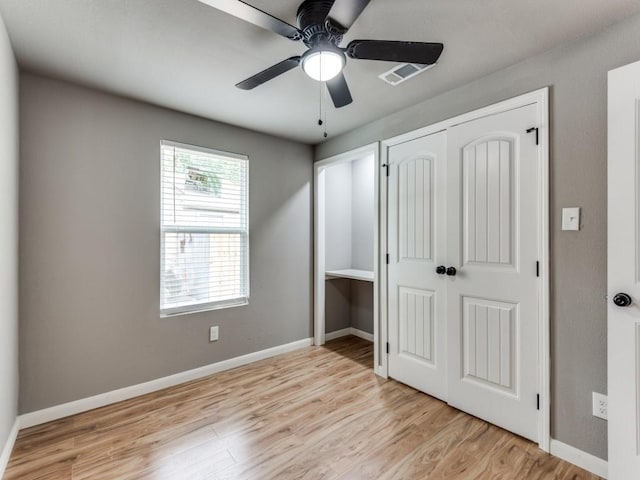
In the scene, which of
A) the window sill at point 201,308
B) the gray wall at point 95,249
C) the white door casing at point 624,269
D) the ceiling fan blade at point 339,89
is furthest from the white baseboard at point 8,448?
the white door casing at point 624,269

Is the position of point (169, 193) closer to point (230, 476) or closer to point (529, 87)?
point (230, 476)

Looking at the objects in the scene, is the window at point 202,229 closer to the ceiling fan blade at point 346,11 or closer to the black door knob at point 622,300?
the ceiling fan blade at point 346,11

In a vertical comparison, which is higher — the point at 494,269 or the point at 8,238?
the point at 8,238

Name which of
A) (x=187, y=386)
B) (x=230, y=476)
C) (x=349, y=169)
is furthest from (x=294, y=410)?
(x=349, y=169)

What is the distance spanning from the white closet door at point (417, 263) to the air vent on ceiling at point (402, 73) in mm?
527

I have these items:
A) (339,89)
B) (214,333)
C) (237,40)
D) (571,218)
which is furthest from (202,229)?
A: (571,218)

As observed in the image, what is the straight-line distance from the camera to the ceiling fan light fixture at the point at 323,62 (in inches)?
Result: 56.4

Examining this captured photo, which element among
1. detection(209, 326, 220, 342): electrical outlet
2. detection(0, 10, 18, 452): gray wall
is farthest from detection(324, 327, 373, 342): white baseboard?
detection(0, 10, 18, 452): gray wall

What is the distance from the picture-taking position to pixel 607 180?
1625 mm

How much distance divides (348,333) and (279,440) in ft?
7.54

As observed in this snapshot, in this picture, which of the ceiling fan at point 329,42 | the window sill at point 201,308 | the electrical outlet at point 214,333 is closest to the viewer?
the ceiling fan at point 329,42

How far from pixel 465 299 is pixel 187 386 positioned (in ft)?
7.90

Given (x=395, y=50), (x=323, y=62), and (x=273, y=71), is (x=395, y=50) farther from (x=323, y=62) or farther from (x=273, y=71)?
(x=273, y=71)

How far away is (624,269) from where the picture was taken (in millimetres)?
1534
